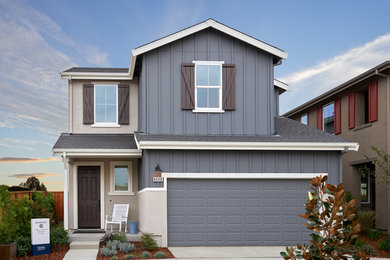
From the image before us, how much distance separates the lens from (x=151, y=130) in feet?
47.9

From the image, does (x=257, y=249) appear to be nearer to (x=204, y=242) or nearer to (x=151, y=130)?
(x=204, y=242)

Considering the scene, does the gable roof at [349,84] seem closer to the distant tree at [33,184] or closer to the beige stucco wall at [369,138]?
the beige stucco wall at [369,138]

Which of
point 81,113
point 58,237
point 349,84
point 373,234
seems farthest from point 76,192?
point 349,84

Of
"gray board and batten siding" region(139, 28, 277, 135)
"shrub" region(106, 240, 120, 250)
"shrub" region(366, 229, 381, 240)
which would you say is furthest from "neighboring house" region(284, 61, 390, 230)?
"shrub" region(106, 240, 120, 250)

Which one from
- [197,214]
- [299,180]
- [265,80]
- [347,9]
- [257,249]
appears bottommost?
[257,249]

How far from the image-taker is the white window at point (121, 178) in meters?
16.8

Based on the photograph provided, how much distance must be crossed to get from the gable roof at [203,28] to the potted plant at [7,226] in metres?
5.47

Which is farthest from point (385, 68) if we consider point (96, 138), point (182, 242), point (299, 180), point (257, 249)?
point (96, 138)

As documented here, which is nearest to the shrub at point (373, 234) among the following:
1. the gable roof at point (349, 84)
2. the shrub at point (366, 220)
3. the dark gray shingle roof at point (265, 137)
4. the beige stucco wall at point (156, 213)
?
the shrub at point (366, 220)

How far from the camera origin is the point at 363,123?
18.8 m

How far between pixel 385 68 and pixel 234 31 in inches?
207

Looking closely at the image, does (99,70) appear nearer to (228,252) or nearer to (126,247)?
(126,247)

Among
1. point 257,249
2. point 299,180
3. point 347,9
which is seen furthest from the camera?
point 347,9

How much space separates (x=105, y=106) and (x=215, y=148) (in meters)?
5.48
